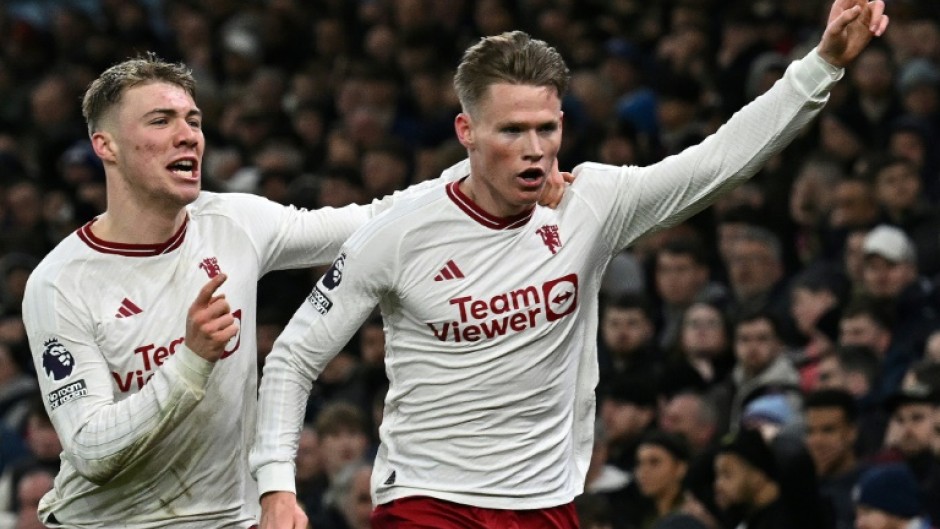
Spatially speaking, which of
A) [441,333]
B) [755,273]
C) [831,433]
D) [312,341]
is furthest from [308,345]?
[755,273]

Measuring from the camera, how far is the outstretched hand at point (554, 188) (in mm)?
5488

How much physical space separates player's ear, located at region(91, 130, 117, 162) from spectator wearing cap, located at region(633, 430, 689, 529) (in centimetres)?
Result: 372

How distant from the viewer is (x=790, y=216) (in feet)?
36.5

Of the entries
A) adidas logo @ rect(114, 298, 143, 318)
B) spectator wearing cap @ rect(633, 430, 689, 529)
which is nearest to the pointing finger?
adidas logo @ rect(114, 298, 143, 318)

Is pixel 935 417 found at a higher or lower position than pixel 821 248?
lower

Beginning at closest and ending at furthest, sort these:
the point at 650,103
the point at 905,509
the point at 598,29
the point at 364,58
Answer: the point at 905,509, the point at 650,103, the point at 598,29, the point at 364,58

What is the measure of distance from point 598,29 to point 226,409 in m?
9.36

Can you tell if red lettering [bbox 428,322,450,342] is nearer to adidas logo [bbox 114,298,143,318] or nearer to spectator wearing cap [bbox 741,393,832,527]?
adidas logo [bbox 114,298,143,318]

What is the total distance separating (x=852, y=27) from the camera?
16.8 feet

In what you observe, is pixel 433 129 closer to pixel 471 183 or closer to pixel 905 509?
pixel 905 509

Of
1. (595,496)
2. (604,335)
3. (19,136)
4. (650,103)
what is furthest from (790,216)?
(19,136)

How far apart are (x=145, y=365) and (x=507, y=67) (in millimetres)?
1318

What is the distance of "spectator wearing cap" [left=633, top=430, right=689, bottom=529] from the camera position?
8703 millimetres

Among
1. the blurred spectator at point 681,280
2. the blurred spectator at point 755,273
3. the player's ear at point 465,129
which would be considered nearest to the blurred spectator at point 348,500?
the blurred spectator at point 681,280
